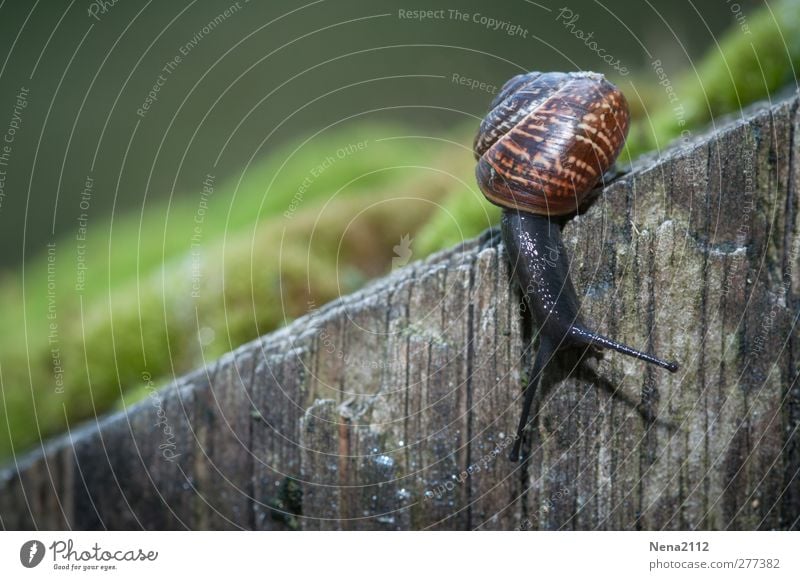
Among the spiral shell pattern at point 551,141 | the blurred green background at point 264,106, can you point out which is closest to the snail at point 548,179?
the spiral shell pattern at point 551,141

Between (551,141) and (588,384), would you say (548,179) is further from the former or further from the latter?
(588,384)

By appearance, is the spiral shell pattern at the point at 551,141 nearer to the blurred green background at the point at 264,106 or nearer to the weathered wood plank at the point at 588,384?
the weathered wood plank at the point at 588,384

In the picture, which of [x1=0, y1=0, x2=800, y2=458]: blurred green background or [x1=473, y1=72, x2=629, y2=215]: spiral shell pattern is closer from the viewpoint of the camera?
[x1=473, y1=72, x2=629, y2=215]: spiral shell pattern

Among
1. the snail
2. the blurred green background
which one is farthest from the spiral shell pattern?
the blurred green background

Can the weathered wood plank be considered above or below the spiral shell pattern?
below

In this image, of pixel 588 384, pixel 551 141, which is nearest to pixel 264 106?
pixel 551 141

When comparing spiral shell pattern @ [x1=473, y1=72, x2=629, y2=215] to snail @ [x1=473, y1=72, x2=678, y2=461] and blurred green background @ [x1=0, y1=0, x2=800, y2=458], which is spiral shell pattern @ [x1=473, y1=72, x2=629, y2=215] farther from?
blurred green background @ [x1=0, y1=0, x2=800, y2=458]
